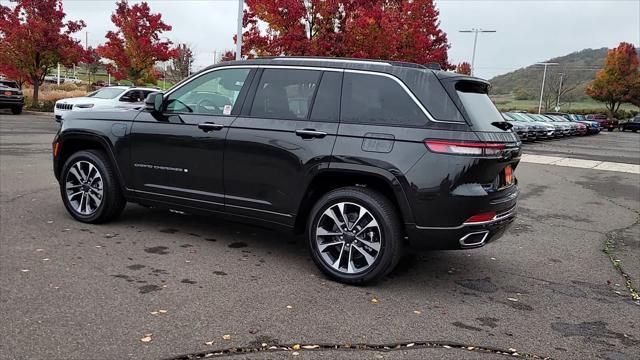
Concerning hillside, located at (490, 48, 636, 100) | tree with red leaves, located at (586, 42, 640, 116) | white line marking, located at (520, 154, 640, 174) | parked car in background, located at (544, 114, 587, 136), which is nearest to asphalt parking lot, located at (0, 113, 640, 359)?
white line marking, located at (520, 154, 640, 174)

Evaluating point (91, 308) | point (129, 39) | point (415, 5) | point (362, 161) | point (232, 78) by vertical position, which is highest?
point (415, 5)

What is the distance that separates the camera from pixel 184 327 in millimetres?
3525

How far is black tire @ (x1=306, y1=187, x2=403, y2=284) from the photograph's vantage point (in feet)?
14.1

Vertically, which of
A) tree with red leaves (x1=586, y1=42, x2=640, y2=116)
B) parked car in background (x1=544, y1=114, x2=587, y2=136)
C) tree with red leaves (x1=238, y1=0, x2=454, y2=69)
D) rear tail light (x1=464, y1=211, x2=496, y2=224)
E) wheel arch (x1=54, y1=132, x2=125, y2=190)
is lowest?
rear tail light (x1=464, y1=211, x2=496, y2=224)

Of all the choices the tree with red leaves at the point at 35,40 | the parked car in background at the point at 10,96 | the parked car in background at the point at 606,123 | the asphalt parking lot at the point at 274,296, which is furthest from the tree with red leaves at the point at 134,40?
the parked car in background at the point at 606,123

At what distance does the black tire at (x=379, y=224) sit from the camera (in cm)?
431

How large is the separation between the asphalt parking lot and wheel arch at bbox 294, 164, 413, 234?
1.89 feet

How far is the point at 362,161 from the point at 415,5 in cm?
2685

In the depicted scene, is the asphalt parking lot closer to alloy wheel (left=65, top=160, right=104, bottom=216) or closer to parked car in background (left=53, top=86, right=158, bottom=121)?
alloy wheel (left=65, top=160, right=104, bottom=216)

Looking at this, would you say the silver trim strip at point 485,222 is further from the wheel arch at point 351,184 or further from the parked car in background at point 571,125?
the parked car in background at point 571,125

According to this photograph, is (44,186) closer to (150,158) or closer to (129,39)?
(150,158)

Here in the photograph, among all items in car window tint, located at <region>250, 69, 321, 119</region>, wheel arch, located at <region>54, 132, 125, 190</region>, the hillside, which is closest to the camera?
car window tint, located at <region>250, 69, 321, 119</region>

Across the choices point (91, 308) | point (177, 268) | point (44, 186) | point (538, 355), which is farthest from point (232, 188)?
point (44, 186)

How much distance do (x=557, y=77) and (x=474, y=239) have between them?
294 feet
